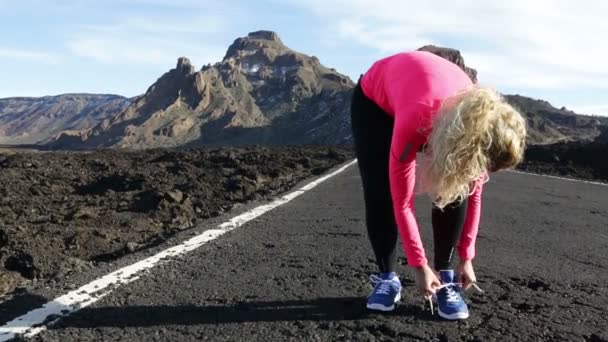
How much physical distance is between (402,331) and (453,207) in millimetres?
615

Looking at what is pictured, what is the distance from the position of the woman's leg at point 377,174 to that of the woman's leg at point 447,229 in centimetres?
22

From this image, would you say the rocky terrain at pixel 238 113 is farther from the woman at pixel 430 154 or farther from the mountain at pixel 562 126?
the woman at pixel 430 154

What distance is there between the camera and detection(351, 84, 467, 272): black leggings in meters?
3.07

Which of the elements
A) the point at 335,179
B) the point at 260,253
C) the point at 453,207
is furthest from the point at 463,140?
the point at 335,179

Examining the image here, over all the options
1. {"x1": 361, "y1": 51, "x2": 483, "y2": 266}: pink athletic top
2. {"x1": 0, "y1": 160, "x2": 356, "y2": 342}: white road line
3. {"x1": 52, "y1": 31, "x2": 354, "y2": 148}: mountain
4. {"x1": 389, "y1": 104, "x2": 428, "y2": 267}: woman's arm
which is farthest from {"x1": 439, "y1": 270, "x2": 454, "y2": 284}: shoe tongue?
{"x1": 52, "y1": 31, "x2": 354, "y2": 148}: mountain

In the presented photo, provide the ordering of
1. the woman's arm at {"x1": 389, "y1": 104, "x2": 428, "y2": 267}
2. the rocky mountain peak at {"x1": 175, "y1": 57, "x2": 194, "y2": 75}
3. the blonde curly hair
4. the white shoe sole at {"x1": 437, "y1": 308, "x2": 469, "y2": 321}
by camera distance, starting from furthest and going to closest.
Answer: the rocky mountain peak at {"x1": 175, "y1": 57, "x2": 194, "y2": 75}, the white shoe sole at {"x1": 437, "y1": 308, "x2": 469, "y2": 321}, the woman's arm at {"x1": 389, "y1": 104, "x2": 428, "y2": 267}, the blonde curly hair

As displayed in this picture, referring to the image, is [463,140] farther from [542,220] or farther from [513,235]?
[542,220]

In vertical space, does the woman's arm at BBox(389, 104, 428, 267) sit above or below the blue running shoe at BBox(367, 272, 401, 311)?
above

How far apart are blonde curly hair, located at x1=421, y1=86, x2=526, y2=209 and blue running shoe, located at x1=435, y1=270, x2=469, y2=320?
649mm

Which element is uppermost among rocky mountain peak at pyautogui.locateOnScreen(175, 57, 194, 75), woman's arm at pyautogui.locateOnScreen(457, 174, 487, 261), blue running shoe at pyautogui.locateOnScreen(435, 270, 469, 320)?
rocky mountain peak at pyautogui.locateOnScreen(175, 57, 194, 75)


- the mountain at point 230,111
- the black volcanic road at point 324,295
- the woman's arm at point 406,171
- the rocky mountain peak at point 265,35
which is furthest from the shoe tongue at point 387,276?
the rocky mountain peak at point 265,35

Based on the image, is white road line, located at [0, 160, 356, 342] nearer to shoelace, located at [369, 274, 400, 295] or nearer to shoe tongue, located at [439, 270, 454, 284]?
shoelace, located at [369, 274, 400, 295]

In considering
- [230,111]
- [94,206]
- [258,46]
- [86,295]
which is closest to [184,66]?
[230,111]

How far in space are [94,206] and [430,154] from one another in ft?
17.4
